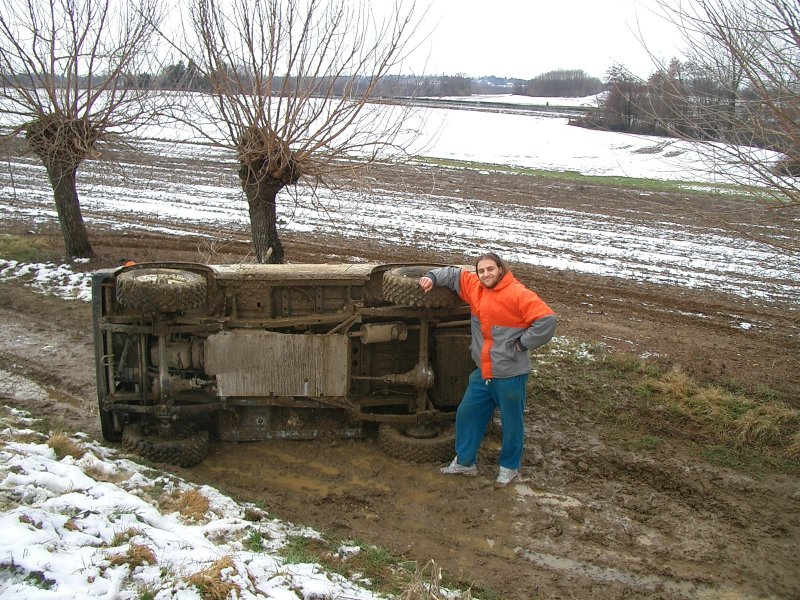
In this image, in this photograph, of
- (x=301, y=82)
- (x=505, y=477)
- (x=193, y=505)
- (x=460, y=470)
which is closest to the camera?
(x=193, y=505)

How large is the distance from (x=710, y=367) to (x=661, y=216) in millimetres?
11384

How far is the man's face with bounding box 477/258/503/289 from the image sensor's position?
5918 mm

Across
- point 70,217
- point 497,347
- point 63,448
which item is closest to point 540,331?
point 497,347

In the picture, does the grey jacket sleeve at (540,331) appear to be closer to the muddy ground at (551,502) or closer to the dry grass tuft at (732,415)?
the muddy ground at (551,502)

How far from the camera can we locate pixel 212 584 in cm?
400

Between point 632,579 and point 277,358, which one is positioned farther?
point 277,358

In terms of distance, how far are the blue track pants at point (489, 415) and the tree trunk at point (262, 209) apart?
12.9 ft

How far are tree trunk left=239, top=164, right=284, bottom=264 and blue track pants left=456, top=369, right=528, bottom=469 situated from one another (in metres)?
3.92

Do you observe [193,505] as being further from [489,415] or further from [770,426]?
[770,426]

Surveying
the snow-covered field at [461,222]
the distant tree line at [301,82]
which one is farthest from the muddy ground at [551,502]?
the distant tree line at [301,82]

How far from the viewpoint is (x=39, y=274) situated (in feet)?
39.3

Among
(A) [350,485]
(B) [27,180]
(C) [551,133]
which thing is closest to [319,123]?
(A) [350,485]

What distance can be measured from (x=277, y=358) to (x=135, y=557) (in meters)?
2.62

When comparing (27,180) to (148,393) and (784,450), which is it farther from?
(784,450)
